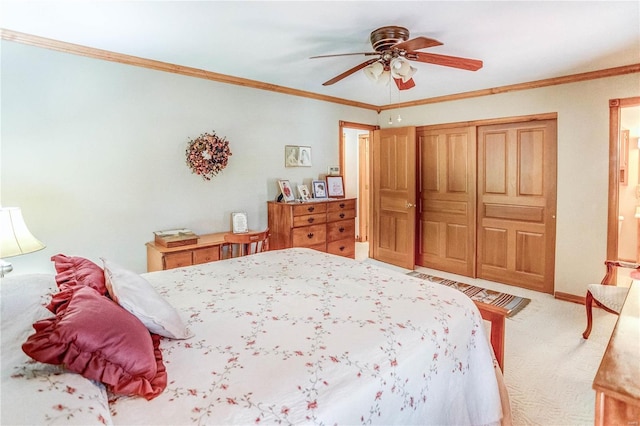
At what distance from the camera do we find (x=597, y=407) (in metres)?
1.10

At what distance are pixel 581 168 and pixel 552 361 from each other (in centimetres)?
215

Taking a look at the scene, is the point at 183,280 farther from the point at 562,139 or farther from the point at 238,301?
the point at 562,139

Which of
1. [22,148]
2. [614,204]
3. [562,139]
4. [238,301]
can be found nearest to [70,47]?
[22,148]

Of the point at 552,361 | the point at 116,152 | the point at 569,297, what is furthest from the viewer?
the point at 569,297

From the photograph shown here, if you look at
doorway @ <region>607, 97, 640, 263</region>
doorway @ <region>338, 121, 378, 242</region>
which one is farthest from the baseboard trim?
doorway @ <region>338, 121, 378, 242</region>

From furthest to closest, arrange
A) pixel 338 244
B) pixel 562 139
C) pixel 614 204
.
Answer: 1. pixel 338 244
2. pixel 562 139
3. pixel 614 204

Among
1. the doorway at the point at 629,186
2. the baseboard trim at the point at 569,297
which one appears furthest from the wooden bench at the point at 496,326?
the doorway at the point at 629,186

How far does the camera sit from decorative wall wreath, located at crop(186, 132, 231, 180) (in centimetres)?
346

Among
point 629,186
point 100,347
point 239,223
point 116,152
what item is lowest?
point 100,347

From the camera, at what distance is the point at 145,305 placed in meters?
1.33

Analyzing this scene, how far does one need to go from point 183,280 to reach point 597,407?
1.97 metres

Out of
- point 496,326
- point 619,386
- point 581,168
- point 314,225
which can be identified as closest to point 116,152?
point 314,225

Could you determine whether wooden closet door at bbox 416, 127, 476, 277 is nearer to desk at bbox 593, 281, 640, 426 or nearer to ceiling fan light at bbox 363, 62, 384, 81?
ceiling fan light at bbox 363, 62, 384, 81

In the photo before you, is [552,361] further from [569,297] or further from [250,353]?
[250,353]
